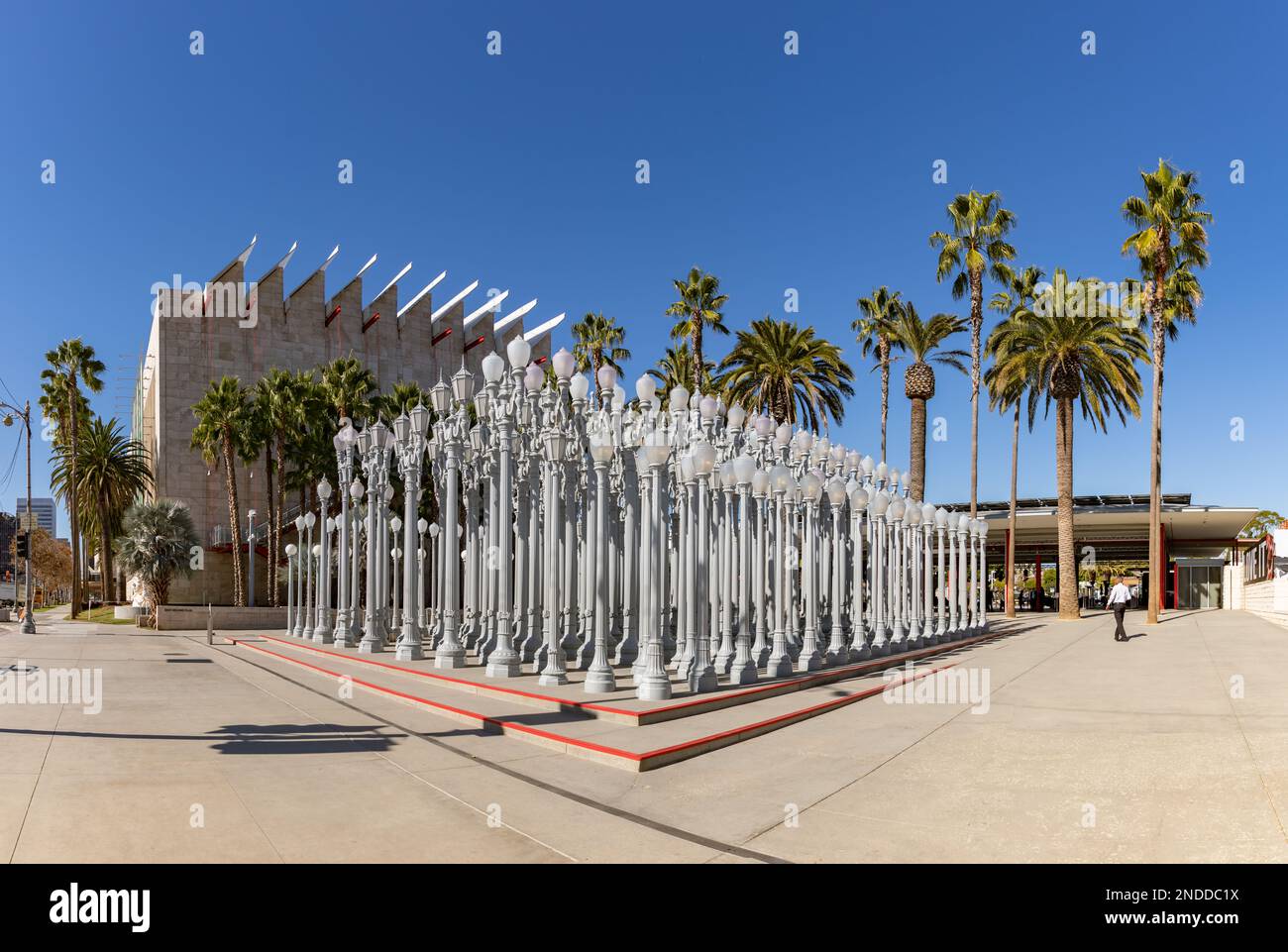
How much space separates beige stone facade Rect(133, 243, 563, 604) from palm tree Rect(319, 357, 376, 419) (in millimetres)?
5210

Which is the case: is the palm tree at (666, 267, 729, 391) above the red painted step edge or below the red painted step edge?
above

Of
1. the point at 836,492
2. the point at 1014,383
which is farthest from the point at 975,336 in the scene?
the point at 836,492

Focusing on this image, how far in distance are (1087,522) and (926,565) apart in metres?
35.0

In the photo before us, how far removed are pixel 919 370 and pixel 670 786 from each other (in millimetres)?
34222

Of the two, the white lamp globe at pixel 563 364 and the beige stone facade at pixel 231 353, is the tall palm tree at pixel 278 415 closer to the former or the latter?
the beige stone facade at pixel 231 353

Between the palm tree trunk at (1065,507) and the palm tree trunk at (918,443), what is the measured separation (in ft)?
19.6

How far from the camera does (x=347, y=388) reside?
4381 centimetres

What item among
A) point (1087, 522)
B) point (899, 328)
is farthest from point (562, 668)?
point (1087, 522)

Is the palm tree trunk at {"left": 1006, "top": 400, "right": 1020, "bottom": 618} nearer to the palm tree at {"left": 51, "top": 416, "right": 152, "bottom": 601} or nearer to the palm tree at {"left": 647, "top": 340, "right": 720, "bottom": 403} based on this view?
the palm tree at {"left": 647, "top": 340, "right": 720, "bottom": 403}

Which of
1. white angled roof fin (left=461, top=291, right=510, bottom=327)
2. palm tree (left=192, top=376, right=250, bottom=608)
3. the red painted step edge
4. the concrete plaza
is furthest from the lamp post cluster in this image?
white angled roof fin (left=461, top=291, right=510, bottom=327)

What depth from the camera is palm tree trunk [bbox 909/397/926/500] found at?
38.3 metres

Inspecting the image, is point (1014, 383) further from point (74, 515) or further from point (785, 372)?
point (74, 515)

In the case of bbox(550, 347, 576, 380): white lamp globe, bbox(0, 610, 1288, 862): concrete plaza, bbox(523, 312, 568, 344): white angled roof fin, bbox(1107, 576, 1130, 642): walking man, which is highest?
bbox(523, 312, 568, 344): white angled roof fin
